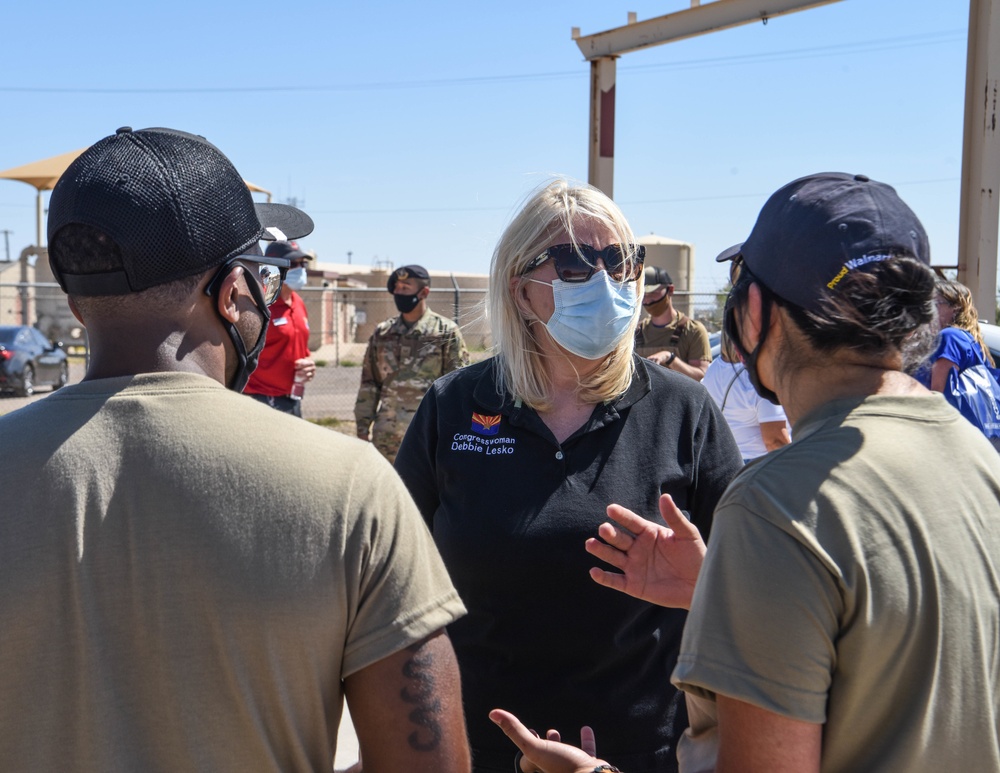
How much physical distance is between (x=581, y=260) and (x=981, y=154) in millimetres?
4423

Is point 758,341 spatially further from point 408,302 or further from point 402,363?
point 408,302

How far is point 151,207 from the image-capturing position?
1412mm

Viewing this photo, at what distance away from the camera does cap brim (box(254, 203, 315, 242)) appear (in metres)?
2.10

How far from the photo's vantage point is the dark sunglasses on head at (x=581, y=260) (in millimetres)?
2715

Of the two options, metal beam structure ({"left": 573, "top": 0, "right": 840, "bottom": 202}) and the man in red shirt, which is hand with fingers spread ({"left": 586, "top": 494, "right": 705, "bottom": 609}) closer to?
metal beam structure ({"left": 573, "top": 0, "right": 840, "bottom": 202})

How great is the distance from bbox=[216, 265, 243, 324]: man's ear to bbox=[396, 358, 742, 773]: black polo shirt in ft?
3.61

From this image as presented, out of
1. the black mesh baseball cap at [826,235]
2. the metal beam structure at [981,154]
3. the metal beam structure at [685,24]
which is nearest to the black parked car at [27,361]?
the metal beam structure at [685,24]

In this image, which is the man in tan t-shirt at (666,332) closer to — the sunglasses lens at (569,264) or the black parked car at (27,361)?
the sunglasses lens at (569,264)

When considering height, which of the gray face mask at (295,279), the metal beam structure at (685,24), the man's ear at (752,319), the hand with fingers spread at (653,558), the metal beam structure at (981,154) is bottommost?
the hand with fingers spread at (653,558)

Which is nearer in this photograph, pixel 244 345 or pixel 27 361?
pixel 244 345

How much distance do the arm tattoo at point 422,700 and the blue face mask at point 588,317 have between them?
1361 millimetres

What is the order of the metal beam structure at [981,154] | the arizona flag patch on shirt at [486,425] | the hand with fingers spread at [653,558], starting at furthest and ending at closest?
the metal beam structure at [981,154] < the arizona flag patch on shirt at [486,425] < the hand with fingers spread at [653,558]

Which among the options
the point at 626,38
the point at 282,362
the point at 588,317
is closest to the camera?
the point at 588,317

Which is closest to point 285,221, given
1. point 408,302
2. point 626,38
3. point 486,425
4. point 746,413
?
point 486,425
